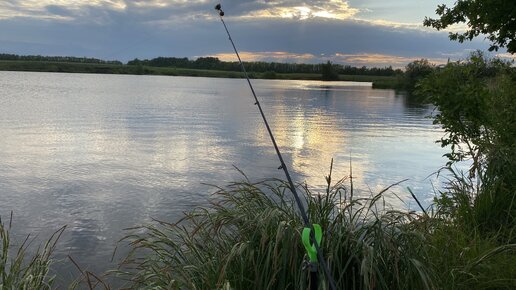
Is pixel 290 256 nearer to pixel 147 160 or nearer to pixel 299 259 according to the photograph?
pixel 299 259

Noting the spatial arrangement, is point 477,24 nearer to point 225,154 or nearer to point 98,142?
A: point 225,154

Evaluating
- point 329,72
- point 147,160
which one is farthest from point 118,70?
point 147,160

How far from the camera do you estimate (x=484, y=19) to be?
6.80m

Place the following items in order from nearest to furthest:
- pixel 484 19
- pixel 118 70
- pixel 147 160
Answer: pixel 484 19
pixel 147 160
pixel 118 70

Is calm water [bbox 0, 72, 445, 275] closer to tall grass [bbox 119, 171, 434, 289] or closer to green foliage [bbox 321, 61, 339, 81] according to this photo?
tall grass [bbox 119, 171, 434, 289]

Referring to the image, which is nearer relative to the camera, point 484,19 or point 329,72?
point 484,19

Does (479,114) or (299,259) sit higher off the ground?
(479,114)

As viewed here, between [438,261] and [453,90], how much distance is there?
4.22 meters

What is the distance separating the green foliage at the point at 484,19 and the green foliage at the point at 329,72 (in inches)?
4973

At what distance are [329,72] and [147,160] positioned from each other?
125 metres

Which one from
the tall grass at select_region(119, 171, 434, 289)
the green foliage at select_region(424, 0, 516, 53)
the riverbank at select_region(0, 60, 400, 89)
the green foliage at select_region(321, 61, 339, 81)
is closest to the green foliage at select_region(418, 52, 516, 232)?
the green foliage at select_region(424, 0, 516, 53)

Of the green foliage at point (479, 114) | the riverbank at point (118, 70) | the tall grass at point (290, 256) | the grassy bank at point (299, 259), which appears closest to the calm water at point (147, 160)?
the green foliage at point (479, 114)

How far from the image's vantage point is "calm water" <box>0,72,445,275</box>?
884 cm

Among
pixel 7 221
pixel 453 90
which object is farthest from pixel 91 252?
pixel 453 90
